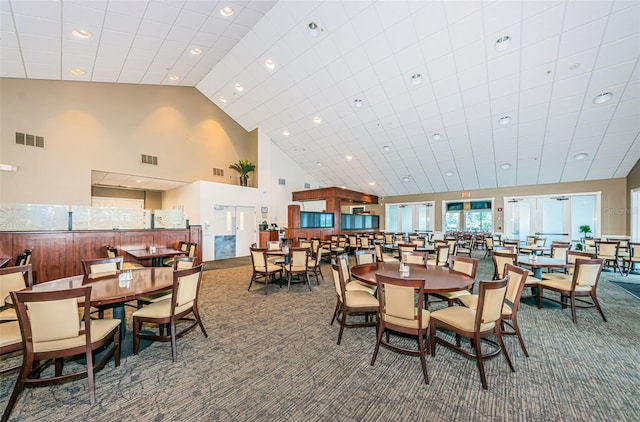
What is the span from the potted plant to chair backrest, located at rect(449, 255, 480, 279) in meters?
8.86

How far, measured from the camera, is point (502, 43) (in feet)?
16.4

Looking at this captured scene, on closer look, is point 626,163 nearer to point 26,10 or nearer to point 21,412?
point 21,412

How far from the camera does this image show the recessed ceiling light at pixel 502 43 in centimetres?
494

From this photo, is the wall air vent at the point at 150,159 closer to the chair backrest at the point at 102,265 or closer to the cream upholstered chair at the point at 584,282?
the chair backrest at the point at 102,265

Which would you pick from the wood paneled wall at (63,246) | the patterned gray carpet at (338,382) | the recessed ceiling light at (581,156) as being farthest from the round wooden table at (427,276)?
the recessed ceiling light at (581,156)

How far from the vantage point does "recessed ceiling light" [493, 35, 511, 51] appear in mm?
4938

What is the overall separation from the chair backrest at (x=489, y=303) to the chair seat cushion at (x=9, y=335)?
12.6ft

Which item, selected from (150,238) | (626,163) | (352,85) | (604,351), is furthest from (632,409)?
(626,163)

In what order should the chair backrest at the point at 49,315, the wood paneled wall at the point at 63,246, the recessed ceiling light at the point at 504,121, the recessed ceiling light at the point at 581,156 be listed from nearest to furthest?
the chair backrest at the point at 49,315, the wood paneled wall at the point at 63,246, the recessed ceiling light at the point at 504,121, the recessed ceiling light at the point at 581,156

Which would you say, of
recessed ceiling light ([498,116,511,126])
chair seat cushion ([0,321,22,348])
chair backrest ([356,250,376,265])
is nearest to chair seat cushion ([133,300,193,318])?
chair seat cushion ([0,321,22,348])

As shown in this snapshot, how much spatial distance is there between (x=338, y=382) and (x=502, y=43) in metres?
6.62

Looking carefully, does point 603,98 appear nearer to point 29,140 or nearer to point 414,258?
point 414,258

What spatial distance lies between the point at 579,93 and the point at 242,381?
8671mm

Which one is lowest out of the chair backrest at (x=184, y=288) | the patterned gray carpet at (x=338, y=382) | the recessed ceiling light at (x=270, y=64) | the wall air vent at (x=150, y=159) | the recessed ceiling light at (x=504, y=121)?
the patterned gray carpet at (x=338, y=382)
